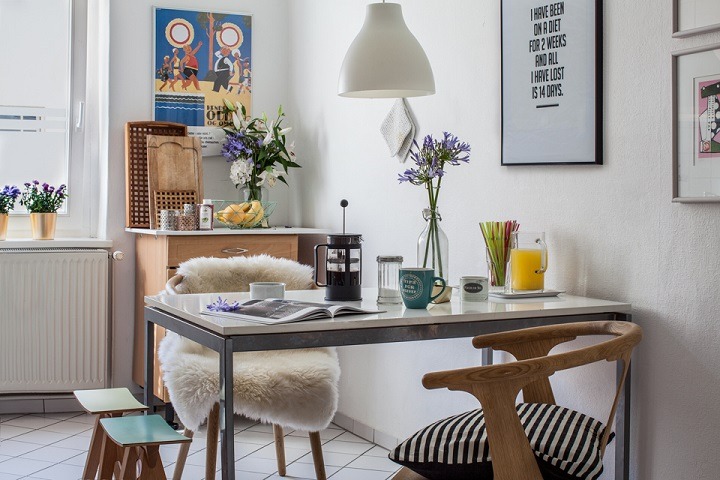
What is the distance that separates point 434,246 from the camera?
267 cm

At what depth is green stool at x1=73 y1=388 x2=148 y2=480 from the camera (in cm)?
254

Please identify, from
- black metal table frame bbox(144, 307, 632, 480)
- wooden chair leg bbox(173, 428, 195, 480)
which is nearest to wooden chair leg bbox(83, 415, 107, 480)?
black metal table frame bbox(144, 307, 632, 480)

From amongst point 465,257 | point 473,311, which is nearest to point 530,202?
point 465,257

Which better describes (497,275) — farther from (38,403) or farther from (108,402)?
(38,403)

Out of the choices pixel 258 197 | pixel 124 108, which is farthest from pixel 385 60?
pixel 124 108

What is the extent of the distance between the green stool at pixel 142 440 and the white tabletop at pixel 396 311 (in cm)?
30

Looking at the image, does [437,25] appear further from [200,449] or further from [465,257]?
[200,449]

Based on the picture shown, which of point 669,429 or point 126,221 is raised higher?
point 126,221

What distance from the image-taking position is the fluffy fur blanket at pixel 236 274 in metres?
3.19

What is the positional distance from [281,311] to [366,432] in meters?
1.82

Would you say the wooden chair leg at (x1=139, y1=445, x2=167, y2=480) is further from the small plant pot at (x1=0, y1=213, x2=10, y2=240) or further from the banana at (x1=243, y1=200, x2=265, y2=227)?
the small plant pot at (x1=0, y1=213, x2=10, y2=240)

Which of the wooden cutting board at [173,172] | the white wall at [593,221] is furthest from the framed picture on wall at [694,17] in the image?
the wooden cutting board at [173,172]

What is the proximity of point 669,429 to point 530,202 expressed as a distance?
84cm

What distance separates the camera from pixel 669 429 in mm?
2348
